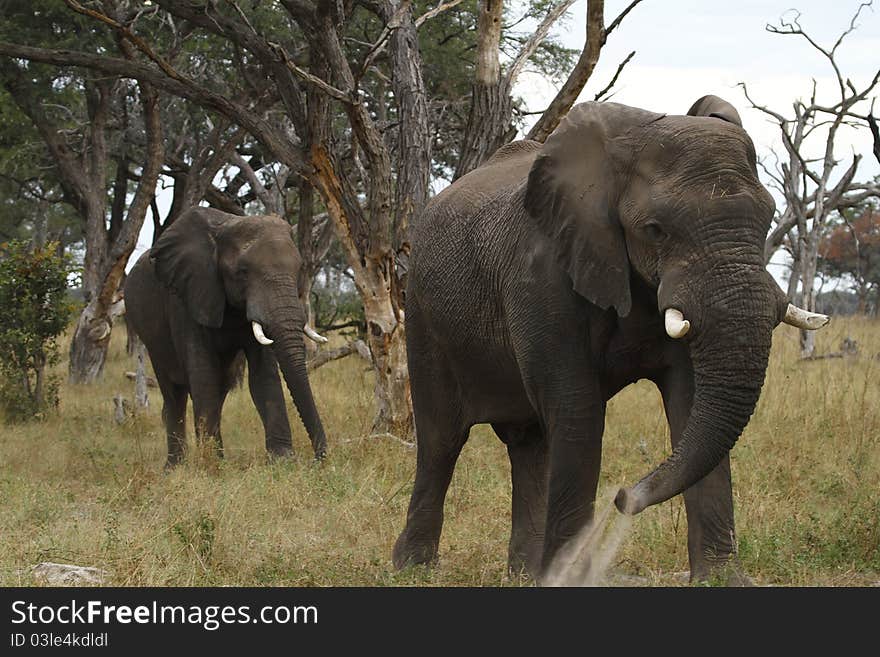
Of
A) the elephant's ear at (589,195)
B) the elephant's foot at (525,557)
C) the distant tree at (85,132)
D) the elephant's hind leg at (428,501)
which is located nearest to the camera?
the elephant's ear at (589,195)

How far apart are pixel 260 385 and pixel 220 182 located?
→ 12975 millimetres

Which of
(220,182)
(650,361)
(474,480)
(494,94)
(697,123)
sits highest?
(220,182)

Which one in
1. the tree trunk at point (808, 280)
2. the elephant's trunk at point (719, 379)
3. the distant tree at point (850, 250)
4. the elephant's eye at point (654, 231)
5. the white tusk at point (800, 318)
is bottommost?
the elephant's trunk at point (719, 379)

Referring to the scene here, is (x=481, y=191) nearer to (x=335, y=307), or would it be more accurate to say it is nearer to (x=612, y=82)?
(x=612, y=82)

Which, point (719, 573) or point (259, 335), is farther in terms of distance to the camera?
point (259, 335)

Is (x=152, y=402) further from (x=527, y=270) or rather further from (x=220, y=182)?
(x=527, y=270)

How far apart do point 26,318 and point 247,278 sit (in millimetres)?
3951

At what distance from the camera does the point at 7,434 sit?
1185cm

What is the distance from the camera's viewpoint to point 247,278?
10.1 meters

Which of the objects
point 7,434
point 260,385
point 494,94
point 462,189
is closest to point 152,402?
point 7,434

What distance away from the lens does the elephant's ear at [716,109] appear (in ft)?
15.3

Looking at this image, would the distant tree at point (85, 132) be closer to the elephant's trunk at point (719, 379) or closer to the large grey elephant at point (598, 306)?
the large grey elephant at point (598, 306)

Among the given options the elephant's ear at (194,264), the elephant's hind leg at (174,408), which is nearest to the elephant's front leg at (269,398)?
the elephant's ear at (194,264)

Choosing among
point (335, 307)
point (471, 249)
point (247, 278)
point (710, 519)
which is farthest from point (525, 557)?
point (335, 307)
